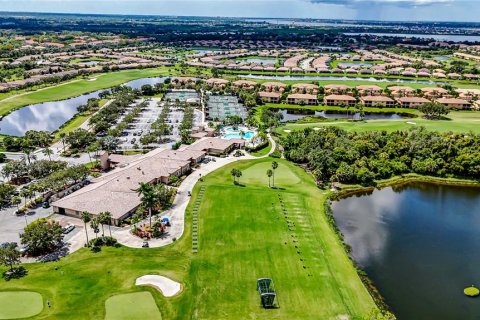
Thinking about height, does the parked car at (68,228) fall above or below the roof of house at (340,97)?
below

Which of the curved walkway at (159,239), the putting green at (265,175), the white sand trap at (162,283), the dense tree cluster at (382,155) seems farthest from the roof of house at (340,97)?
the white sand trap at (162,283)

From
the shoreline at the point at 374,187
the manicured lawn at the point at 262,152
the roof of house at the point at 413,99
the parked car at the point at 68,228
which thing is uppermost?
the roof of house at the point at 413,99

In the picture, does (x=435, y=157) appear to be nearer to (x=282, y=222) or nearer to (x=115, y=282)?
(x=282, y=222)

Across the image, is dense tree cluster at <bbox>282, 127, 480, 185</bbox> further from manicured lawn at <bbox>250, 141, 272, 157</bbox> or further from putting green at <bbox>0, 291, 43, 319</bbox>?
putting green at <bbox>0, 291, 43, 319</bbox>

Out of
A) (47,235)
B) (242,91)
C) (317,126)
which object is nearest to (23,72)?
(242,91)

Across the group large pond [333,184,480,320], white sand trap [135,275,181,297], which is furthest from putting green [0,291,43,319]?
large pond [333,184,480,320]

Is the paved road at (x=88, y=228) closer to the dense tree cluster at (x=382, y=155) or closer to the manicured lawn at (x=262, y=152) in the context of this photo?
the manicured lawn at (x=262, y=152)

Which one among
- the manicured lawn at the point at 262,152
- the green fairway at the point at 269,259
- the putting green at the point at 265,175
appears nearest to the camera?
the green fairway at the point at 269,259

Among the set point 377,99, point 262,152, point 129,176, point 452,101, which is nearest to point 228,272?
point 129,176

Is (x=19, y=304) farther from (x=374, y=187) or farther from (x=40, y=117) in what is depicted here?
(x=40, y=117)
